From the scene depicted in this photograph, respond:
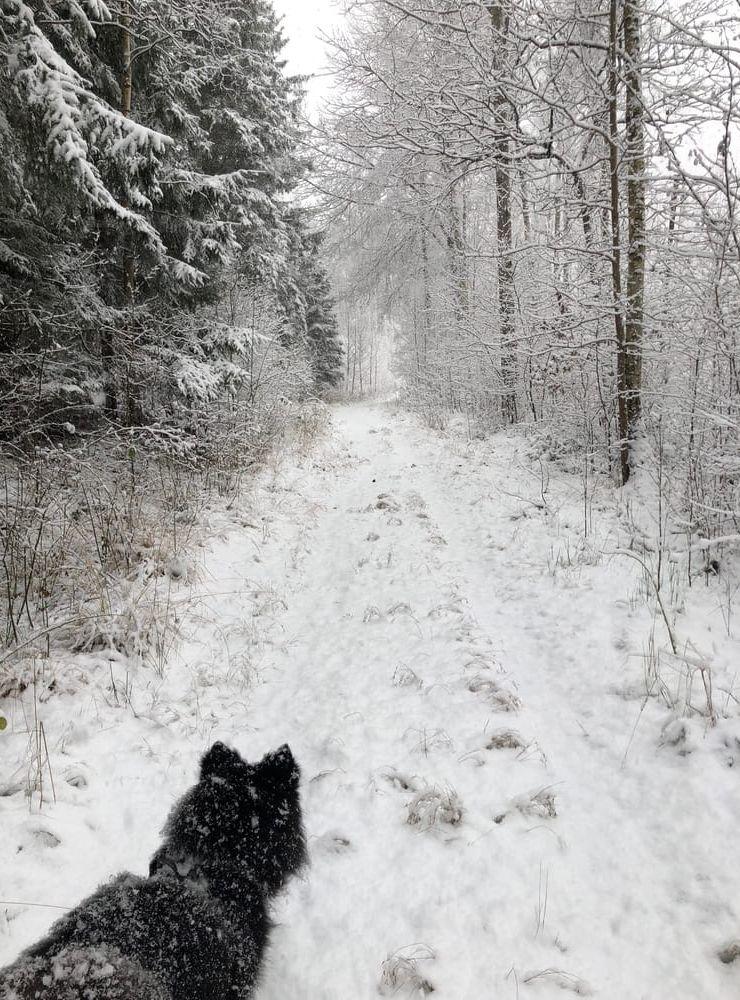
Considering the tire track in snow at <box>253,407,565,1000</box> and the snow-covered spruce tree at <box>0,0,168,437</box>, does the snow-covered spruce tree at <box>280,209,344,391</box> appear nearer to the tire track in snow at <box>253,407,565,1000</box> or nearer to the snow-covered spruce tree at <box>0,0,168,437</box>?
the snow-covered spruce tree at <box>0,0,168,437</box>

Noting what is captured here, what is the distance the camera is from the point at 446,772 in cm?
244

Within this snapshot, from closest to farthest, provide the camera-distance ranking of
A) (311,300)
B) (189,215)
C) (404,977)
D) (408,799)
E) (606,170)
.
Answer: (404,977) < (408,799) < (606,170) < (189,215) < (311,300)

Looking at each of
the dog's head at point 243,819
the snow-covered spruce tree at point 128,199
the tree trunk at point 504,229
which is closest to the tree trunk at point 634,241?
the tree trunk at point 504,229

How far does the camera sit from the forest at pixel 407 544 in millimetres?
1870

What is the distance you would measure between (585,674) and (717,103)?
398cm

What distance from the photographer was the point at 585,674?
3.08 meters

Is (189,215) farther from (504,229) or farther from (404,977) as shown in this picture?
(404,977)

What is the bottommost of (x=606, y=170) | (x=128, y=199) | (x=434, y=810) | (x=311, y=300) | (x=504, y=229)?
(x=434, y=810)

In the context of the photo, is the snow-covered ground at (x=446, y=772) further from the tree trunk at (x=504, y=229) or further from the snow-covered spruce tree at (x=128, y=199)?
the tree trunk at (x=504, y=229)

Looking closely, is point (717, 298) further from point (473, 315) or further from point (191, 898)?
point (473, 315)

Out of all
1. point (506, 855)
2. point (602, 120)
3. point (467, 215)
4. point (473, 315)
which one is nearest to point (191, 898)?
point (506, 855)

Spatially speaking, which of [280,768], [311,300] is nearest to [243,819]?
[280,768]

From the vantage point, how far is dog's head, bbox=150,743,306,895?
1.95 m

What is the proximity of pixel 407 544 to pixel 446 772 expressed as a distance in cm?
333
